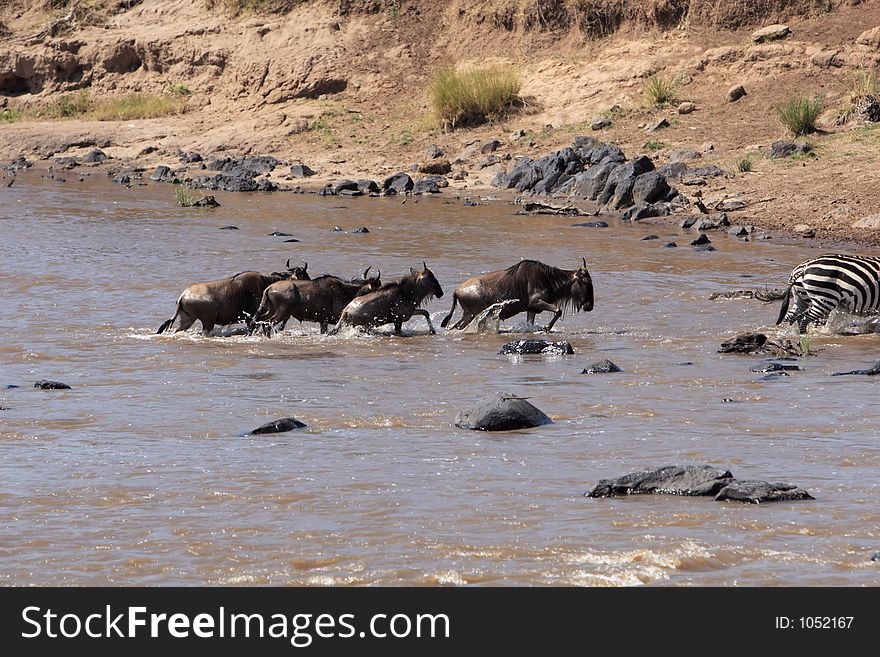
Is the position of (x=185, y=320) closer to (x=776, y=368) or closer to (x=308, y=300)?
(x=308, y=300)

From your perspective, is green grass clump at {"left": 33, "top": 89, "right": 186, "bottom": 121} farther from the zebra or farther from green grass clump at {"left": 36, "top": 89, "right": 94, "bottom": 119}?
the zebra

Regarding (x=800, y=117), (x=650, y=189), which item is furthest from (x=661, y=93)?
(x=650, y=189)

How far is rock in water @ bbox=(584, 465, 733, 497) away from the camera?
5.87 m

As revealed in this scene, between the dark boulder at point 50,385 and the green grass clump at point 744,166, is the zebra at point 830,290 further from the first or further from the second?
the green grass clump at point 744,166

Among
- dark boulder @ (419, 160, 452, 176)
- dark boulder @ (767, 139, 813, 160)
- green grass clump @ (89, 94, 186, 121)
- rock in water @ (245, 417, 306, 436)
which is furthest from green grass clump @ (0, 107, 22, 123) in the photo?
rock in water @ (245, 417, 306, 436)

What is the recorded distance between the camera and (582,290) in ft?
40.8

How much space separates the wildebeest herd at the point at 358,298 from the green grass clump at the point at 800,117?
452 inches

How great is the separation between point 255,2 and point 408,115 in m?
9.43

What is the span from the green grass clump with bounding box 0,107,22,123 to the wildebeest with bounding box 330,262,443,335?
Result: 95.5ft

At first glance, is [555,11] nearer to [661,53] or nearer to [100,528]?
[661,53]

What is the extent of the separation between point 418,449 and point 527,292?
17.9ft

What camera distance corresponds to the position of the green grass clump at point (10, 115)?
125 ft

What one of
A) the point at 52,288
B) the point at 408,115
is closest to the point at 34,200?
the point at 408,115

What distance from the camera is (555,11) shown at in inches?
1250
